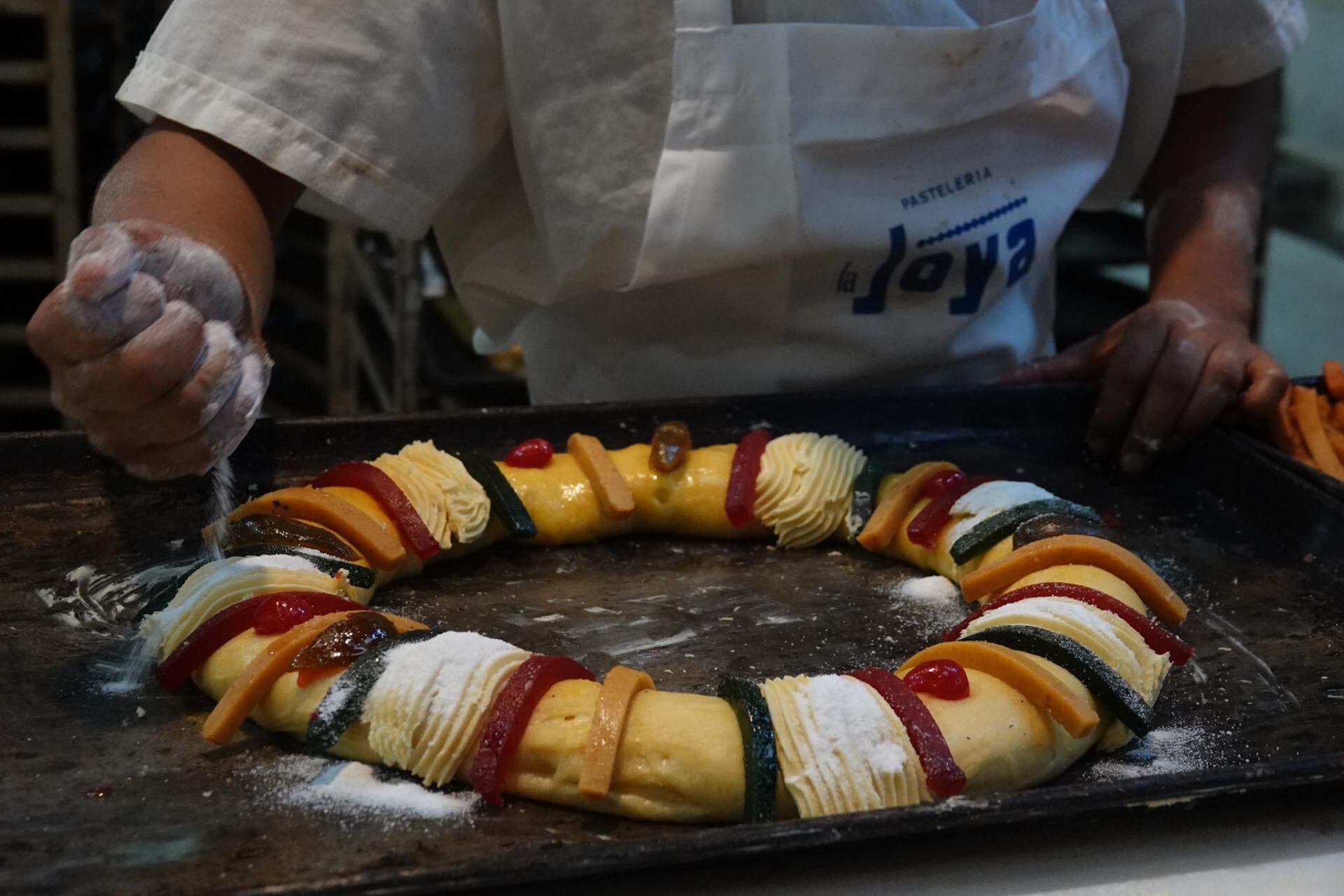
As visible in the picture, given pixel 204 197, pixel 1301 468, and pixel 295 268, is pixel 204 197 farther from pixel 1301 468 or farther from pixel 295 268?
pixel 295 268

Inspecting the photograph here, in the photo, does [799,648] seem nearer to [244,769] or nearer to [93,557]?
[244,769]

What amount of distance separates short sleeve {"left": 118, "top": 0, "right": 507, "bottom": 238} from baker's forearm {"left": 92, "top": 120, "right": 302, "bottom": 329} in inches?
1.6

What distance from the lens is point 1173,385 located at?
2262 mm

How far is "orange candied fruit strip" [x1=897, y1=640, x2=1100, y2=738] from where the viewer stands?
1470 mm

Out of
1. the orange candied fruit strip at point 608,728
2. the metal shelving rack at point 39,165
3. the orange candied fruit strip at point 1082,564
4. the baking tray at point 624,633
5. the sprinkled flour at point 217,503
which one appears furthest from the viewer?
the metal shelving rack at point 39,165

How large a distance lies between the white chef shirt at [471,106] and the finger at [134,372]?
52cm

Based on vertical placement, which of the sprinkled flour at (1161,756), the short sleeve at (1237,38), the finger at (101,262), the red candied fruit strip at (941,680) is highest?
the short sleeve at (1237,38)

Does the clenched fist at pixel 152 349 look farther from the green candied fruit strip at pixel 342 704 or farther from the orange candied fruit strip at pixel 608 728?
the orange candied fruit strip at pixel 608 728

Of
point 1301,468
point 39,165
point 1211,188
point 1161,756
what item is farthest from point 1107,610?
point 39,165

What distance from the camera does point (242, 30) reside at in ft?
5.96

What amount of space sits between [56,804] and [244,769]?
186 millimetres

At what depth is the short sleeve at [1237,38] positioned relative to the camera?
8.38 ft

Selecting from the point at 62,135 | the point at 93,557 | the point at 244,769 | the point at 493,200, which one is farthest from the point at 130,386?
the point at 62,135

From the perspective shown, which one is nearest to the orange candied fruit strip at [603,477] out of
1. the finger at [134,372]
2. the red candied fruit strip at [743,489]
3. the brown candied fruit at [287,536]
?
the red candied fruit strip at [743,489]
